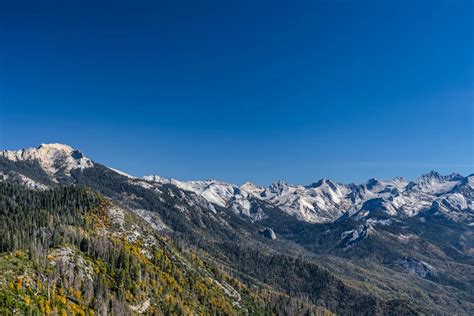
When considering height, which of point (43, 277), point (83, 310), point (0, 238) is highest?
point (0, 238)

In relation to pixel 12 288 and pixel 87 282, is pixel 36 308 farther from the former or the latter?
pixel 87 282

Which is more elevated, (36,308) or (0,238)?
(0,238)


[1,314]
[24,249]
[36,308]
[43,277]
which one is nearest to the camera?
[1,314]

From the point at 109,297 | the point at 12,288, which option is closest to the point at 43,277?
Result: the point at 12,288

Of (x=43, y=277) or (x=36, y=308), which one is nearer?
(x=36, y=308)

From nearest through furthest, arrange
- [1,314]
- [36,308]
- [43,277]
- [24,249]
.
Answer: [1,314] → [36,308] → [43,277] → [24,249]

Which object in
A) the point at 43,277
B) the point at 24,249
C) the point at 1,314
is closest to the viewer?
the point at 1,314

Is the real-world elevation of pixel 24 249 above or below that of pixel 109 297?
above

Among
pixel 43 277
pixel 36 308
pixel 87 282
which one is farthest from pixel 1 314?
pixel 87 282

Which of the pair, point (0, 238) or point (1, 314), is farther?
point (0, 238)

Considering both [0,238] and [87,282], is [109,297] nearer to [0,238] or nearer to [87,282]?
[87,282]
